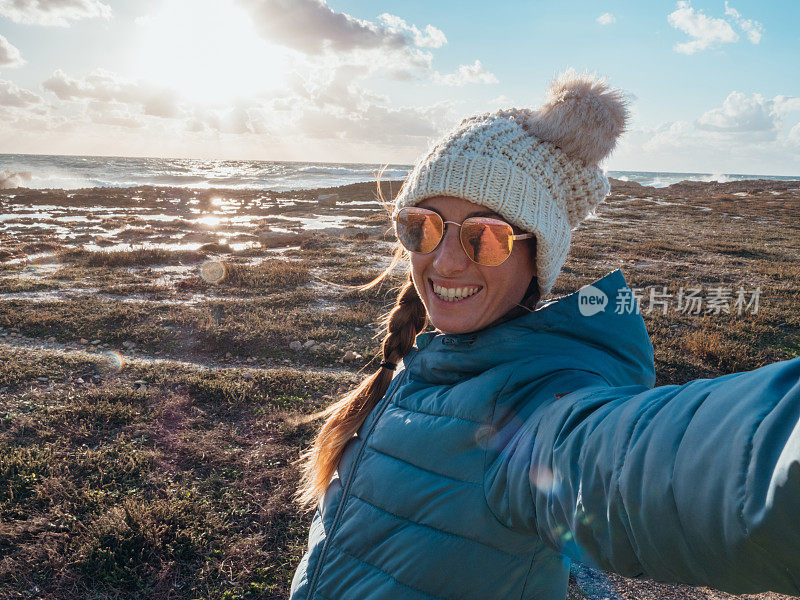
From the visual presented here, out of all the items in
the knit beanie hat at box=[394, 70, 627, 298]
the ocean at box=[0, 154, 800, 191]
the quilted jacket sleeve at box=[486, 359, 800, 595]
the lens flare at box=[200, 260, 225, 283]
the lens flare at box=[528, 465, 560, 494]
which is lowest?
the lens flare at box=[200, 260, 225, 283]

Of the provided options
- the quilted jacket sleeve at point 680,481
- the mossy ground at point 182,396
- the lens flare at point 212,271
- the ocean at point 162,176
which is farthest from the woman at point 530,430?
the ocean at point 162,176

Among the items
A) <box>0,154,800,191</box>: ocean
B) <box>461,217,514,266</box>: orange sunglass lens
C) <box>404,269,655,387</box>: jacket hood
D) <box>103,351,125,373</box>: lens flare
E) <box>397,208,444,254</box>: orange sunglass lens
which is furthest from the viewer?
<box>0,154,800,191</box>: ocean

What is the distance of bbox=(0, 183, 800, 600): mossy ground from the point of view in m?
3.36

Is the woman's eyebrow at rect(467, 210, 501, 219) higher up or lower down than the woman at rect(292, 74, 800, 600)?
higher up

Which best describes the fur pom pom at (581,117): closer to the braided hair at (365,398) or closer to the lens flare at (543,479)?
the braided hair at (365,398)

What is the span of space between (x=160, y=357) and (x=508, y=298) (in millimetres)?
7158

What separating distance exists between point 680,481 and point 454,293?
3.59 ft

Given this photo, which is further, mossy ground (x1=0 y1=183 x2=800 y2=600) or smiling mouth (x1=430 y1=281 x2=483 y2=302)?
mossy ground (x1=0 y1=183 x2=800 y2=600)

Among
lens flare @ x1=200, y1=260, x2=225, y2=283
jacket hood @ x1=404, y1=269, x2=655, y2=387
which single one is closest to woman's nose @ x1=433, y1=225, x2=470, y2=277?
jacket hood @ x1=404, y1=269, x2=655, y2=387

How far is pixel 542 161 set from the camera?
5.61ft

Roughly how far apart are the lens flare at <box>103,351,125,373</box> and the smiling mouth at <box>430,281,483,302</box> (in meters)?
6.27

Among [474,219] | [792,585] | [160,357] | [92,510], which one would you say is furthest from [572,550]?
[160,357]

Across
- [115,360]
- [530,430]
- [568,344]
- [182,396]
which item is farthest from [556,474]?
[115,360]

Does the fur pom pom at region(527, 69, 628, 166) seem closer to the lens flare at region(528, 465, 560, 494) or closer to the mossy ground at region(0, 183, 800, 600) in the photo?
the lens flare at region(528, 465, 560, 494)
